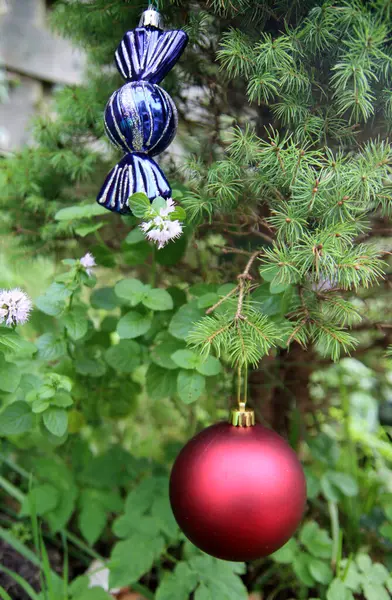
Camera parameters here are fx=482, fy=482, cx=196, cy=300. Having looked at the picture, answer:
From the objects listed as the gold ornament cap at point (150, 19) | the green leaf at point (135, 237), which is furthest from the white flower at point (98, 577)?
the gold ornament cap at point (150, 19)

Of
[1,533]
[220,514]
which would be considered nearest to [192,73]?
[220,514]

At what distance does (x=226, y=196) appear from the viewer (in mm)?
711

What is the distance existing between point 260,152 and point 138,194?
176 millimetres

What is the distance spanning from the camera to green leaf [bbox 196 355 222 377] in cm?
75

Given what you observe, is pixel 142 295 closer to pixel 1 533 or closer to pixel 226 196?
pixel 226 196

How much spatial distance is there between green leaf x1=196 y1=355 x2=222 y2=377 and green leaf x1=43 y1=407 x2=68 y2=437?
0.23 m

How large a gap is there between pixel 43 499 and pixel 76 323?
40cm

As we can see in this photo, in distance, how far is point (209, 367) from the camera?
755 mm

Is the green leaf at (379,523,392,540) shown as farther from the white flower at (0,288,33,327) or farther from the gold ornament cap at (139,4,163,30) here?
the gold ornament cap at (139,4,163,30)

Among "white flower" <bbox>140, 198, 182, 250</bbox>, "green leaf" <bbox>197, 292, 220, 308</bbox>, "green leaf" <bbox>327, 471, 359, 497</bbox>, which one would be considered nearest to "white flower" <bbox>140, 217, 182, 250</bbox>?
"white flower" <bbox>140, 198, 182, 250</bbox>

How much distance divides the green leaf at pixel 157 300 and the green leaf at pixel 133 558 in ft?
1.47

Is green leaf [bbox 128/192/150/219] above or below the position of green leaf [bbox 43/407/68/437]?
above

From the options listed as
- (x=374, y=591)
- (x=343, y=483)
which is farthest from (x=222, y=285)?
(x=374, y=591)

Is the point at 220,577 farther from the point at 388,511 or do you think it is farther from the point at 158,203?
the point at 158,203
